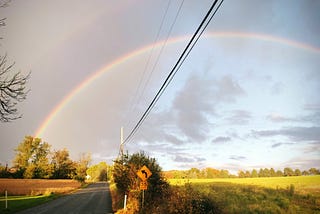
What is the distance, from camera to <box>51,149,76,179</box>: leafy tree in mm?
101325

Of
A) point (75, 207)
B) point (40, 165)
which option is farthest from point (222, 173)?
point (40, 165)

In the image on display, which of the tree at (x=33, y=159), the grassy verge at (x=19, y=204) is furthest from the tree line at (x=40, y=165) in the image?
the grassy verge at (x=19, y=204)

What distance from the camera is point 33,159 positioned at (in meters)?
98.0

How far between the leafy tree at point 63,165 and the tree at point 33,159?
11.1 feet

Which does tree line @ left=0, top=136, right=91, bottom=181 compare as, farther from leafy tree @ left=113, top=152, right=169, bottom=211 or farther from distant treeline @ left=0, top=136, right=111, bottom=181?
leafy tree @ left=113, top=152, right=169, bottom=211

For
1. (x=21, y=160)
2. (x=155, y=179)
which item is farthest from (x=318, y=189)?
(x=21, y=160)

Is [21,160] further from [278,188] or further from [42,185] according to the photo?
[278,188]

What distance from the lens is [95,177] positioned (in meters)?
182

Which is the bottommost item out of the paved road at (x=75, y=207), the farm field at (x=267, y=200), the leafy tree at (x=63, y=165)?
the paved road at (x=75, y=207)

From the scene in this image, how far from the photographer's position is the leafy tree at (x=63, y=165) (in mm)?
101325

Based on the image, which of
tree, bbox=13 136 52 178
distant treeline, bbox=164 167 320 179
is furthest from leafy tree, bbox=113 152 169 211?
tree, bbox=13 136 52 178

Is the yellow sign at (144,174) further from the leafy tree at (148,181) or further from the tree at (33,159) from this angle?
the tree at (33,159)

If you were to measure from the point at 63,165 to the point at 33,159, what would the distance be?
10110mm

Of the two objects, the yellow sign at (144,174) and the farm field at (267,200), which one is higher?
the yellow sign at (144,174)
